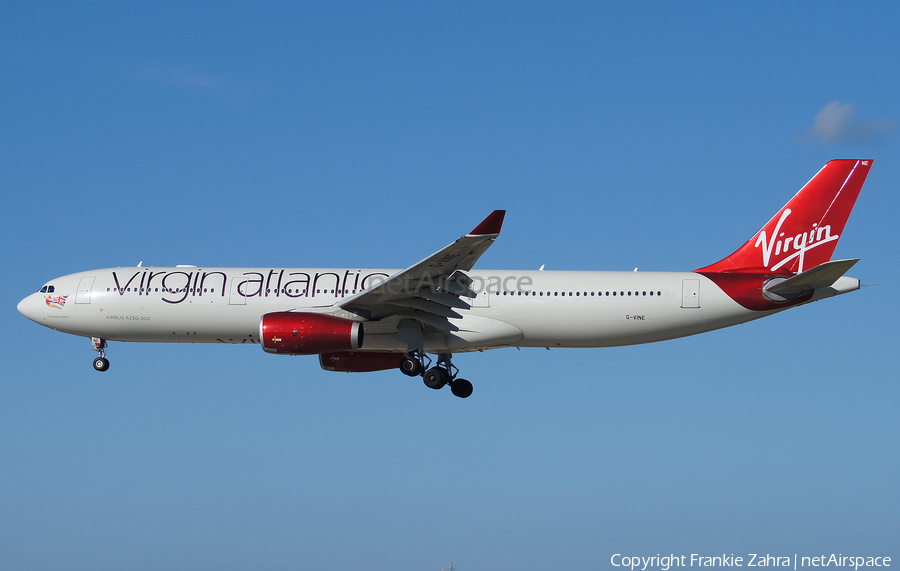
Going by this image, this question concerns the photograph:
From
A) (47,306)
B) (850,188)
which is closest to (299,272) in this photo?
(47,306)

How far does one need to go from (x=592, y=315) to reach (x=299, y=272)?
1079cm

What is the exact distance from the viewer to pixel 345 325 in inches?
1192

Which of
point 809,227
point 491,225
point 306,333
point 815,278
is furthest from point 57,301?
point 809,227

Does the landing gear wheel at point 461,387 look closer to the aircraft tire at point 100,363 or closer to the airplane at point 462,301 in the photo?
the airplane at point 462,301

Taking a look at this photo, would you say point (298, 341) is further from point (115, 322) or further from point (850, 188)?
point (850, 188)

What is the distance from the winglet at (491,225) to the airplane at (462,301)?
4.41 m

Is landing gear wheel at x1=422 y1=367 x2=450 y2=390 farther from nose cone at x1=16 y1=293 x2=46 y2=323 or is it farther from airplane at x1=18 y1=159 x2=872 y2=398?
nose cone at x1=16 y1=293 x2=46 y2=323

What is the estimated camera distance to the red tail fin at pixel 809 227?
107 ft

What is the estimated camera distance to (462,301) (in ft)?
101

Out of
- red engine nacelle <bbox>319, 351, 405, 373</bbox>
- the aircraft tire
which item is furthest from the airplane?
the aircraft tire

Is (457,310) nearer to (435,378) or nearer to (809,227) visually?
(435,378)

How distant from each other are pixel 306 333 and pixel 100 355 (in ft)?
34.8

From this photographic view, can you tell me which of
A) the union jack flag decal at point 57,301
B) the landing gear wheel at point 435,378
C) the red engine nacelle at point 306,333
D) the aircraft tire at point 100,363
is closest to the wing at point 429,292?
the red engine nacelle at point 306,333

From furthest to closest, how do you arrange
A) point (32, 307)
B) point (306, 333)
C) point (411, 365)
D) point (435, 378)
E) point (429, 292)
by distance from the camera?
point (32, 307)
point (435, 378)
point (411, 365)
point (429, 292)
point (306, 333)
